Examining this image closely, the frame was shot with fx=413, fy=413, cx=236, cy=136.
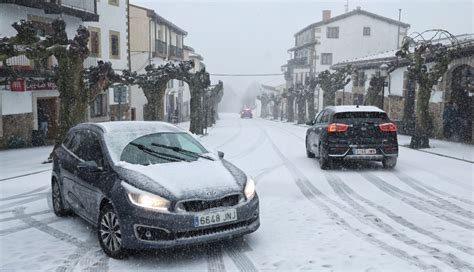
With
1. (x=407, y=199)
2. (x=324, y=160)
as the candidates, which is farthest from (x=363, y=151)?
(x=407, y=199)

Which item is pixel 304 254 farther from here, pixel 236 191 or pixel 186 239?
pixel 186 239

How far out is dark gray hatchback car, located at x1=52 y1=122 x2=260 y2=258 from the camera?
466 centimetres

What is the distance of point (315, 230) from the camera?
5980 mm

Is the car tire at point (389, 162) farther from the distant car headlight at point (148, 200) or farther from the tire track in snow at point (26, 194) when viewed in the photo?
the tire track in snow at point (26, 194)

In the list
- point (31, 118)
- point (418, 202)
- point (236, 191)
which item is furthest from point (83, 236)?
point (31, 118)

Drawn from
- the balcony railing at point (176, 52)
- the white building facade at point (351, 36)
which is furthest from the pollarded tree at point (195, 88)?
the white building facade at point (351, 36)

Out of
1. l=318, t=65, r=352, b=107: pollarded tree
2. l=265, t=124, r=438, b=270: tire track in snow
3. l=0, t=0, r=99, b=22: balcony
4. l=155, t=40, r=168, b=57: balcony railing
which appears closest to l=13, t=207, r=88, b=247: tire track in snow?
l=265, t=124, r=438, b=270: tire track in snow

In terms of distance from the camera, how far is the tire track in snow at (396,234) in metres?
4.76

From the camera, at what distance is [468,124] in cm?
1866

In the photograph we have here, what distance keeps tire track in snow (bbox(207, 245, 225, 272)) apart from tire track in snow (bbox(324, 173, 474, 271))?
245 centimetres

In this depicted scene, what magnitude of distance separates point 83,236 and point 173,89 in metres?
42.1

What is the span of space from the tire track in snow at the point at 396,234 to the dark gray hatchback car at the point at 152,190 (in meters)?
2.06

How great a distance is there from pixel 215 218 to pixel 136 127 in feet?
7.48

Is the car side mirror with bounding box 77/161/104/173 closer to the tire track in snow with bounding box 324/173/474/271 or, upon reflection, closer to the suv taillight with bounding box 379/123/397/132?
the tire track in snow with bounding box 324/173/474/271
